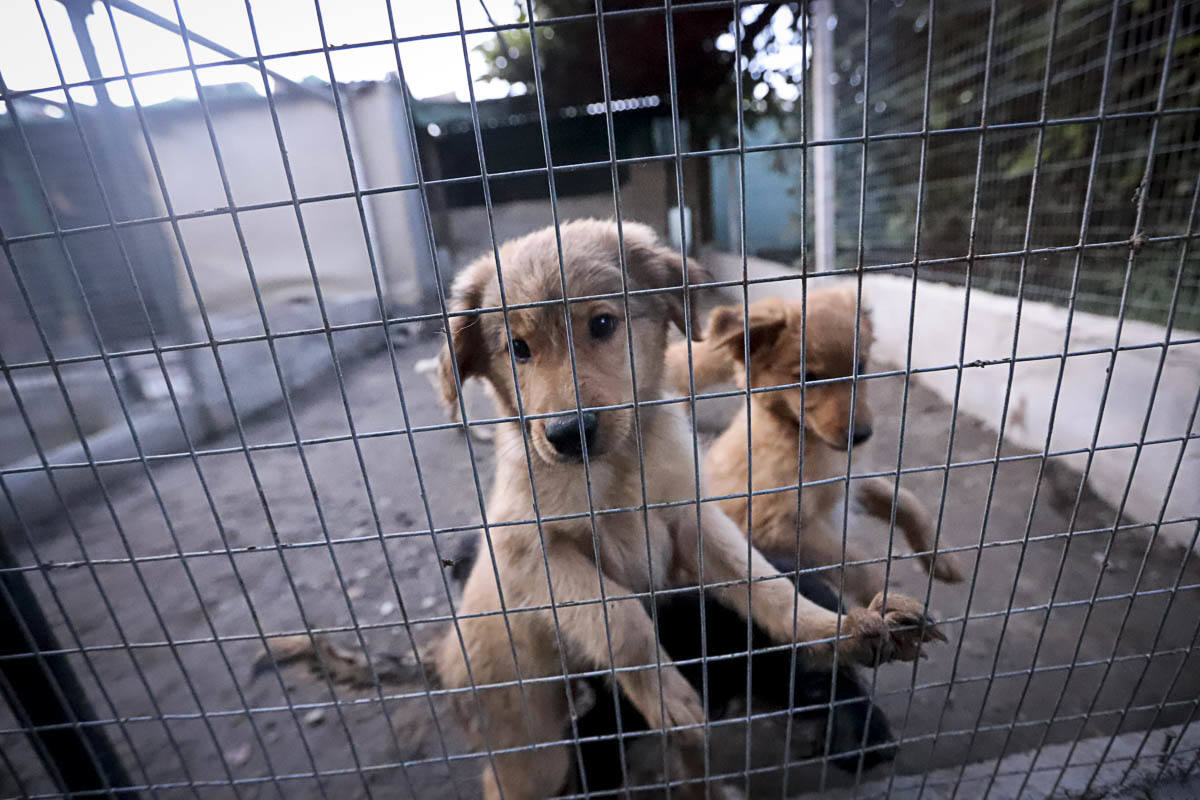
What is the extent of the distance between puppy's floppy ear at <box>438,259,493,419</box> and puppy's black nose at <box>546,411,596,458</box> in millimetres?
430

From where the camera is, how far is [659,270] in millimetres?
1751

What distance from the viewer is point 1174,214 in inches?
130

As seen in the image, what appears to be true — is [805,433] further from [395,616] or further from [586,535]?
[395,616]

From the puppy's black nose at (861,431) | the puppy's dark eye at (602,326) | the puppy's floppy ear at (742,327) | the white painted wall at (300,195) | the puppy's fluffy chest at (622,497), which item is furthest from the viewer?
the white painted wall at (300,195)

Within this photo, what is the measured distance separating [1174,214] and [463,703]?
4210 millimetres

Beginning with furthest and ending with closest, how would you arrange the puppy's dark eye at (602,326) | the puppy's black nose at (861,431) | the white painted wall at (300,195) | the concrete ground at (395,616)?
the white painted wall at (300,195)
the puppy's black nose at (861,431)
the puppy's dark eye at (602,326)
the concrete ground at (395,616)

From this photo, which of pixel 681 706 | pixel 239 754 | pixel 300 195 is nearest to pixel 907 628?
pixel 681 706

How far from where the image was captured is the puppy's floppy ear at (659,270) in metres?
1.69

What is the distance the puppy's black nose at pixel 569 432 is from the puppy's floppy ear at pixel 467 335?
1.41 ft

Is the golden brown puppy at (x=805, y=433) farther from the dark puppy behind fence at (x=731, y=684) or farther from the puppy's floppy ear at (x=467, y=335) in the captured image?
the puppy's floppy ear at (x=467, y=335)

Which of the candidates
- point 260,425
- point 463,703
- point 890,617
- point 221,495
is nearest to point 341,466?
point 221,495

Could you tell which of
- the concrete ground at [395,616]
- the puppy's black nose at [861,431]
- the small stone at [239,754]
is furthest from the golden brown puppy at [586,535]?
the small stone at [239,754]

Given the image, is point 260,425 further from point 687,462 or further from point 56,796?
point 687,462

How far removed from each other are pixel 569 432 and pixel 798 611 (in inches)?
31.6
